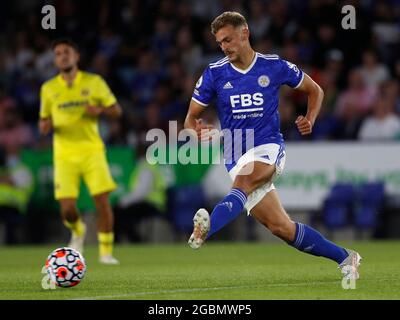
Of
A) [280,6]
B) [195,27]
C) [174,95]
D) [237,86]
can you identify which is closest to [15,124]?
[174,95]

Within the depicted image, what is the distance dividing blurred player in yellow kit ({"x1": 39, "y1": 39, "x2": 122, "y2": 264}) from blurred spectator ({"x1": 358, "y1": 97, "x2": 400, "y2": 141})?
16.1 feet

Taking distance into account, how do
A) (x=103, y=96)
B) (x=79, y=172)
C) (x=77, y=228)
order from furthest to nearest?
(x=77, y=228), (x=79, y=172), (x=103, y=96)

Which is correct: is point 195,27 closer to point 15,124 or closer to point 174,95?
point 174,95

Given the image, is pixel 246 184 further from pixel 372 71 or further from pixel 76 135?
pixel 372 71

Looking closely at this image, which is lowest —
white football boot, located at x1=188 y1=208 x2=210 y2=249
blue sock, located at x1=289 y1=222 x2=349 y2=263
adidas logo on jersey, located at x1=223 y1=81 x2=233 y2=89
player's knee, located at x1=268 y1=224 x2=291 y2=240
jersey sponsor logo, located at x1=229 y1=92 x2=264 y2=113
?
blue sock, located at x1=289 y1=222 x2=349 y2=263

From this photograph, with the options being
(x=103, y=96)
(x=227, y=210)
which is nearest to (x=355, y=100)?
(x=103, y=96)

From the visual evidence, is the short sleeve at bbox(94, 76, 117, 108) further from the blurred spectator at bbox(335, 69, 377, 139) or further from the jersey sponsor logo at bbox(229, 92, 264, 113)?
the blurred spectator at bbox(335, 69, 377, 139)

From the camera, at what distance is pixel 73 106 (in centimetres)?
1244

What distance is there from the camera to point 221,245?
15.9m

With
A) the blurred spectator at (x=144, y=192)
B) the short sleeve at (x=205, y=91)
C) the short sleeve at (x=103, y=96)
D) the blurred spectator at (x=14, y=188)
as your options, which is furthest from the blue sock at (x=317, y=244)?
the blurred spectator at (x=14, y=188)

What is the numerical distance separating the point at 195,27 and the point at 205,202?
402 centimetres

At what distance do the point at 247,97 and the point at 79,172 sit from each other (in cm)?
434

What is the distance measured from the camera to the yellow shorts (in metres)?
12.4

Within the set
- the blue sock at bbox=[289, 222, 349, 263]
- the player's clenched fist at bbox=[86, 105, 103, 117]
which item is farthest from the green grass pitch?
the player's clenched fist at bbox=[86, 105, 103, 117]
